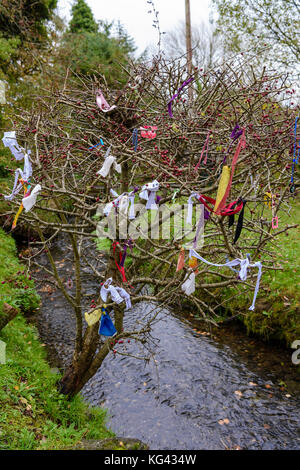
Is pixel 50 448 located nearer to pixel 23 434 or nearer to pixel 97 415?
pixel 23 434

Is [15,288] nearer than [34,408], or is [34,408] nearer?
[34,408]

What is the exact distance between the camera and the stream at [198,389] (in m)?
3.61

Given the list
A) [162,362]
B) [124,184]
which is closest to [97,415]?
[162,362]

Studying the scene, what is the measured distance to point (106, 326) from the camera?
8.98 feet

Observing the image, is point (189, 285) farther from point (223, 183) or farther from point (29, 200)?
point (29, 200)

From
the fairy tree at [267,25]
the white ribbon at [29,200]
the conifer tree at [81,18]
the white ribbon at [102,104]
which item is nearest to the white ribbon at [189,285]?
the white ribbon at [29,200]

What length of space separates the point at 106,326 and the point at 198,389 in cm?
217

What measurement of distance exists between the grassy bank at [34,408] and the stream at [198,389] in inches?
15.8

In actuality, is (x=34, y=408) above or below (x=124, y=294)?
below

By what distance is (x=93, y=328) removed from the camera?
3.28 meters

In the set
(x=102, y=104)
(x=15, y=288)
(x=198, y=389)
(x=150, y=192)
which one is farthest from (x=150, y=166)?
(x=15, y=288)

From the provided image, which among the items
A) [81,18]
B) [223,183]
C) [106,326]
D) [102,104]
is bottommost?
[106,326]

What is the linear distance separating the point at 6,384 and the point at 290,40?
12.6 meters
